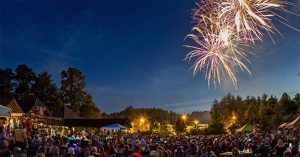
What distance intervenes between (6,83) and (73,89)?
15.1 m

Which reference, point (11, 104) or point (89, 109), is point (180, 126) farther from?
point (11, 104)

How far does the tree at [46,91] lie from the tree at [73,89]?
476cm

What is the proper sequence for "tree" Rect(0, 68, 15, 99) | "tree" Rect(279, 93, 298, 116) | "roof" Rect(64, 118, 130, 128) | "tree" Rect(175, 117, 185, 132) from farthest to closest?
1. "tree" Rect(175, 117, 185, 132)
2. "tree" Rect(0, 68, 15, 99)
3. "tree" Rect(279, 93, 298, 116)
4. "roof" Rect(64, 118, 130, 128)

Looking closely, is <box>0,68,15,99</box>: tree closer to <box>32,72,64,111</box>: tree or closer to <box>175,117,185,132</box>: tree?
<box>32,72,64,111</box>: tree

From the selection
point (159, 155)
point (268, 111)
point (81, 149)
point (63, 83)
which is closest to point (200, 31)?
point (159, 155)

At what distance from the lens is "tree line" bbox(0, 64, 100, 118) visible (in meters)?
56.8

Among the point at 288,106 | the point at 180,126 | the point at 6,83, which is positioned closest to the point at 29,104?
the point at 6,83

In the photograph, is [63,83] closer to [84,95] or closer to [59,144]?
[84,95]

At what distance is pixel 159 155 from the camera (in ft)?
42.8

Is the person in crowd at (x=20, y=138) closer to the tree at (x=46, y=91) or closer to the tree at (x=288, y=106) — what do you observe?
the tree at (x=288, y=106)

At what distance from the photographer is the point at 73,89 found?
228 ft

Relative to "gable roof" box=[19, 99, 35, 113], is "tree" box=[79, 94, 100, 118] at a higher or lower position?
higher

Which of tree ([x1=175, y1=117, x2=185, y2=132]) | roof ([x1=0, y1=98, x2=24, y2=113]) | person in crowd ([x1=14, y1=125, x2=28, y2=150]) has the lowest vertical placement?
person in crowd ([x1=14, y1=125, x2=28, y2=150])

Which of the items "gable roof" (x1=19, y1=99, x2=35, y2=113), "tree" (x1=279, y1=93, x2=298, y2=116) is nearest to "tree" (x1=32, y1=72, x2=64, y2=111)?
"gable roof" (x1=19, y1=99, x2=35, y2=113)
